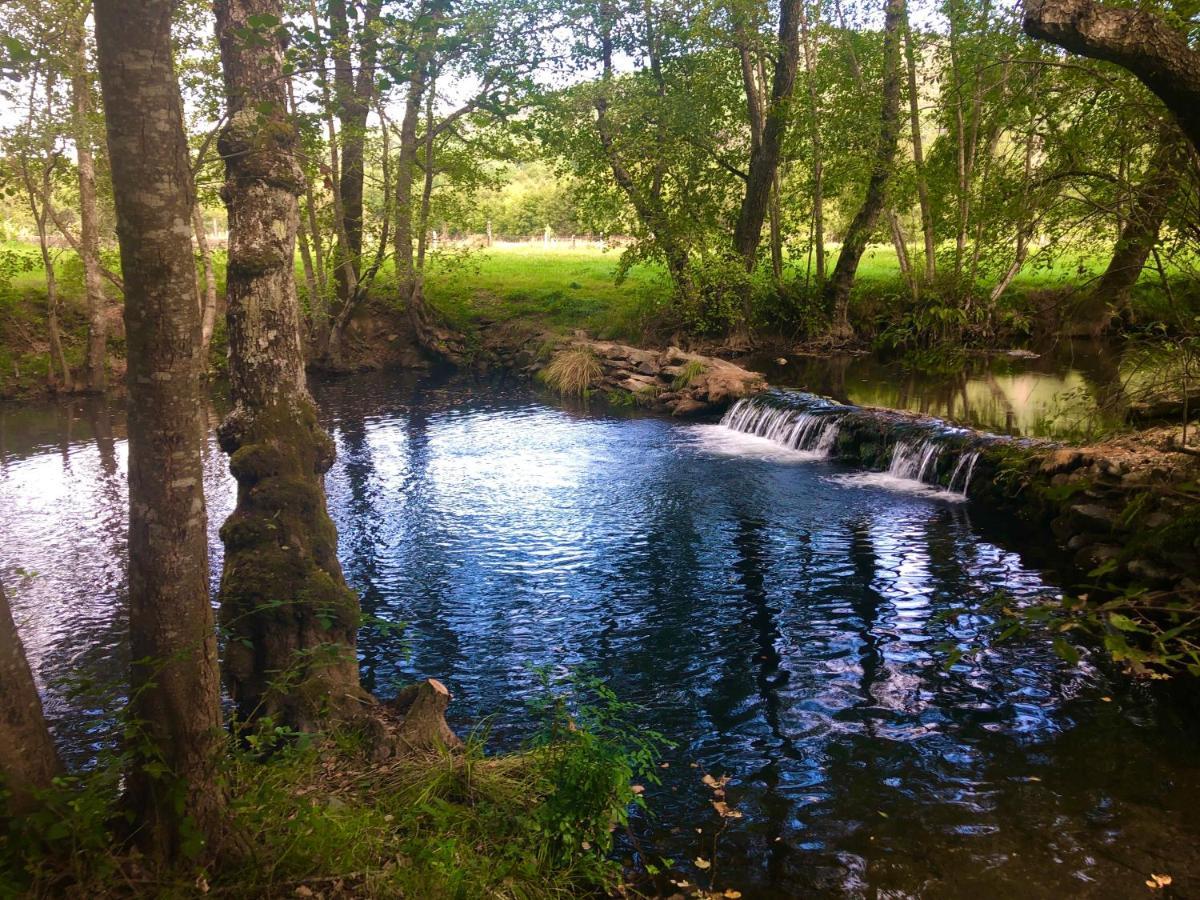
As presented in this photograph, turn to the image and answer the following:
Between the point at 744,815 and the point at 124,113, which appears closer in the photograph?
the point at 124,113

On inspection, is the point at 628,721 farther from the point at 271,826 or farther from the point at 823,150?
the point at 823,150

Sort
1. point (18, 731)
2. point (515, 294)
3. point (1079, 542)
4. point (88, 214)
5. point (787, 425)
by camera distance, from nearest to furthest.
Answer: point (18, 731) < point (1079, 542) < point (787, 425) < point (88, 214) < point (515, 294)

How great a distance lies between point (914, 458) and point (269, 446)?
1140cm

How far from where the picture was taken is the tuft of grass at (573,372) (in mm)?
24922

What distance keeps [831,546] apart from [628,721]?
5.24m

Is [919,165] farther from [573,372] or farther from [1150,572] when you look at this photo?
[1150,572]

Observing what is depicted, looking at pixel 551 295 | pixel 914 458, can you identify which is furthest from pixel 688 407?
pixel 551 295

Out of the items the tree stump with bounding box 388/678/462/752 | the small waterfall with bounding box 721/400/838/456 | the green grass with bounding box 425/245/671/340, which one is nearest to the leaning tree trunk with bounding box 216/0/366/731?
the tree stump with bounding box 388/678/462/752

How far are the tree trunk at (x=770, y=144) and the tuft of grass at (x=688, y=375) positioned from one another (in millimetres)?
5300

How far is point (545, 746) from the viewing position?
5.89 meters

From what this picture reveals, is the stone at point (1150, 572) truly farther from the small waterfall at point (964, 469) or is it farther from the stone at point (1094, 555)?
the small waterfall at point (964, 469)

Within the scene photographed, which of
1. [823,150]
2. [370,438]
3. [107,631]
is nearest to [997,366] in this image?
[823,150]

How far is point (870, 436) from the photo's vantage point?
15.8m

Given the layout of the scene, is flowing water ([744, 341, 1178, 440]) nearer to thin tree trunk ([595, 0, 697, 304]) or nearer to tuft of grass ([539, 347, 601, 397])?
thin tree trunk ([595, 0, 697, 304])
